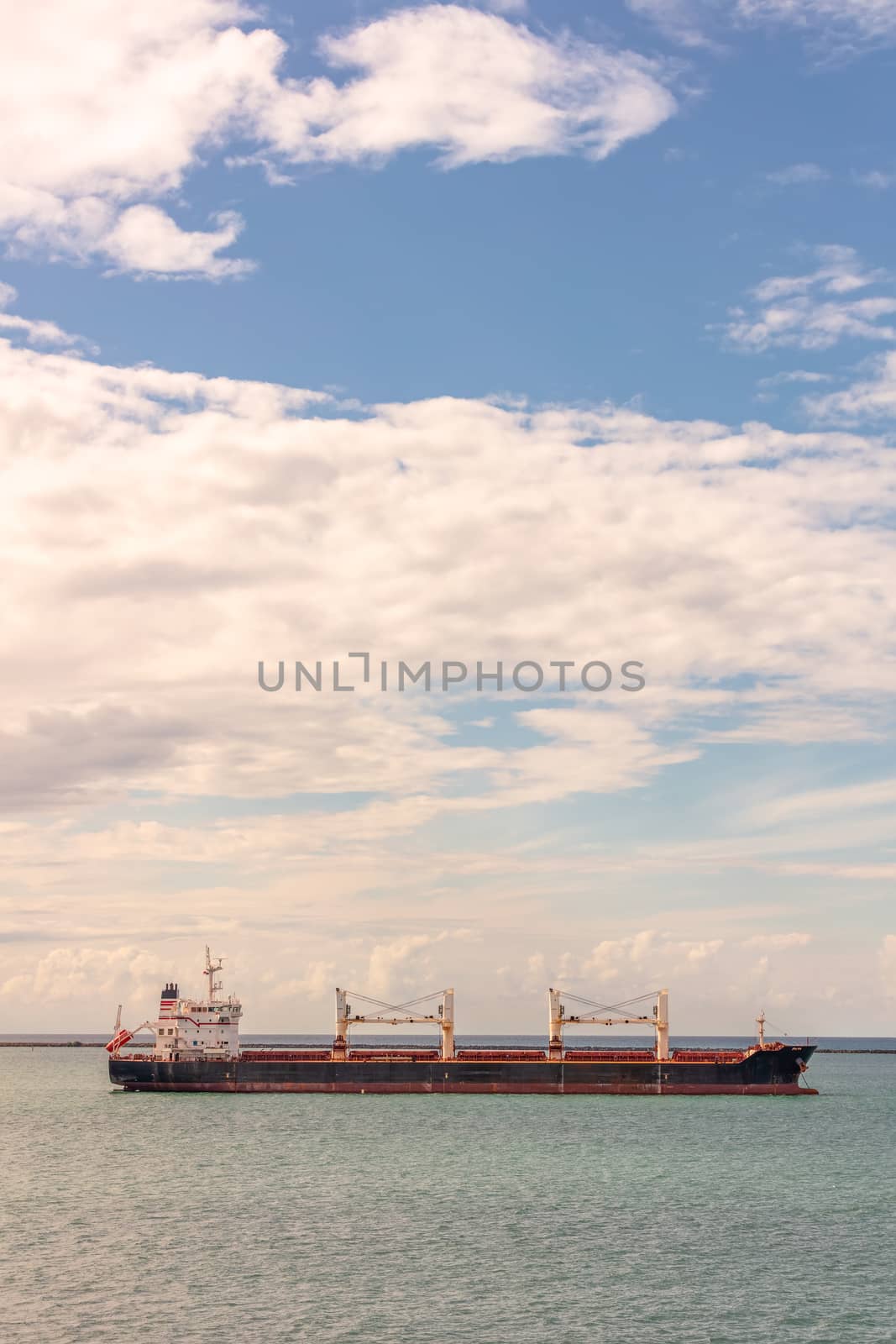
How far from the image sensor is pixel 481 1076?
105 meters

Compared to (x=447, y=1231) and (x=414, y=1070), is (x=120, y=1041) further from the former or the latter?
(x=447, y=1231)

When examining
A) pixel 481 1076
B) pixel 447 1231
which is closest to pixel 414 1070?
pixel 481 1076

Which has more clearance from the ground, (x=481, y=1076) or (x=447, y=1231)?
(x=447, y=1231)

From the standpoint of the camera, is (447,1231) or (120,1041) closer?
(447,1231)

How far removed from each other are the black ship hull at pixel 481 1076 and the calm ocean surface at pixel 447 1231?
16.6m

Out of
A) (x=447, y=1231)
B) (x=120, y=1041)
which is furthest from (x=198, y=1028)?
(x=447, y=1231)

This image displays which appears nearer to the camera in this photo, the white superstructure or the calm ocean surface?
the calm ocean surface

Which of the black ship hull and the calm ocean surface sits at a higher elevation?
the calm ocean surface

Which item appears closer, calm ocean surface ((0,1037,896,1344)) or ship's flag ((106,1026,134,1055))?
calm ocean surface ((0,1037,896,1344))

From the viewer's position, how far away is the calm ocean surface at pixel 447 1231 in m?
36.3

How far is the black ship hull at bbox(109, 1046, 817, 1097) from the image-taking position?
103688mm

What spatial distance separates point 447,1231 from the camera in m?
47.7

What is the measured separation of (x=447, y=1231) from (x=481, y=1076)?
2307 inches

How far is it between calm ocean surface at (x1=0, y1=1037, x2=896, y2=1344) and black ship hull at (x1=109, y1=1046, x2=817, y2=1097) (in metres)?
16.6
